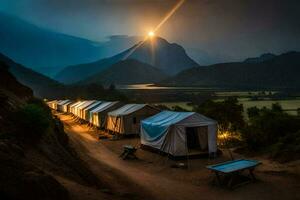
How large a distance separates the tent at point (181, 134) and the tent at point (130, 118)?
6.81 meters

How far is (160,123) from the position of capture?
21.4m

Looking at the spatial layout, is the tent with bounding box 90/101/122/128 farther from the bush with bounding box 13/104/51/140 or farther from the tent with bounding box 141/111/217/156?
the bush with bounding box 13/104/51/140

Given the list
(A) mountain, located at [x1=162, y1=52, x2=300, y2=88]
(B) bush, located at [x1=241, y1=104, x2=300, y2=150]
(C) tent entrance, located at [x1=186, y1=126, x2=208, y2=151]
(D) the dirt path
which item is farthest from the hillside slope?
(A) mountain, located at [x1=162, y1=52, x2=300, y2=88]

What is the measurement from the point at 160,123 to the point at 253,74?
4322 inches

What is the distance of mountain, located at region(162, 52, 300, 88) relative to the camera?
11657cm

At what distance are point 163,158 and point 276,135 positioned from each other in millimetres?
7703

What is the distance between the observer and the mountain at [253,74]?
11657 cm

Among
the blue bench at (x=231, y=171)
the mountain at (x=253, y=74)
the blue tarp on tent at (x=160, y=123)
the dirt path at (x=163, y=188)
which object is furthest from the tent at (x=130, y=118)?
the mountain at (x=253, y=74)

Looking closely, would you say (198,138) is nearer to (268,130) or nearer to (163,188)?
(268,130)

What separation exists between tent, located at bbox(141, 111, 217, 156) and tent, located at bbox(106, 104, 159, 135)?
22.3ft

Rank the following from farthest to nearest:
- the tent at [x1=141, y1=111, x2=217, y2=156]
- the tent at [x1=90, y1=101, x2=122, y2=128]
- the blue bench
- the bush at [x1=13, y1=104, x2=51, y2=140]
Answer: the tent at [x1=90, y1=101, x2=122, y2=128], the tent at [x1=141, y1=111, x2=217, y2=156], the bush at [x1=13, y1=104, x2=51, y2=140], the blue bench

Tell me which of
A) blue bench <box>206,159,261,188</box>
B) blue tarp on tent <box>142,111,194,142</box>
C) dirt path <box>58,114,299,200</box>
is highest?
blue tarp on tent <box>142,111,194,142</box>

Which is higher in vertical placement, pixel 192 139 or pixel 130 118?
pixel 130 118

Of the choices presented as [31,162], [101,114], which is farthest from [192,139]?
[101,114]
